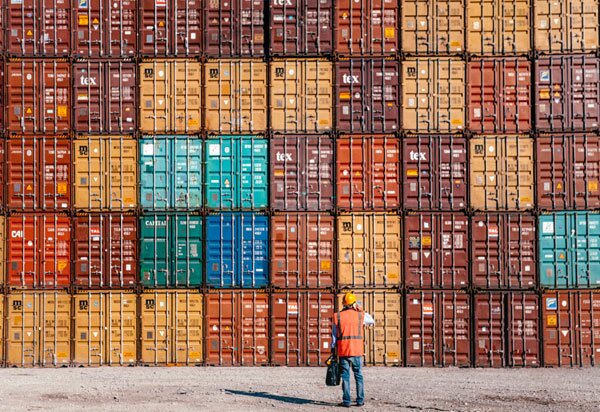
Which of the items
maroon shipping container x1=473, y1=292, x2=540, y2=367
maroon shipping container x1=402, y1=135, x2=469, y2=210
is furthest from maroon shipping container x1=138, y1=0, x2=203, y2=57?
maroon shipping container x1=473, y1=292, x2=540, y2=367

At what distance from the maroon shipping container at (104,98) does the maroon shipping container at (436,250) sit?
7285 millimetres

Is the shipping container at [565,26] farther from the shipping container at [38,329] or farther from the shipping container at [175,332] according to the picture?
the shipping container at [38,329]

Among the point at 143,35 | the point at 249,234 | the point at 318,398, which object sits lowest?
the point at 318,398

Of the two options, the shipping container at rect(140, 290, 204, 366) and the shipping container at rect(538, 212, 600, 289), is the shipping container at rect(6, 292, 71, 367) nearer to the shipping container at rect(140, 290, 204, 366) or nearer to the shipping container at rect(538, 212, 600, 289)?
the shipping container at rect(140, 290, 204, 366)

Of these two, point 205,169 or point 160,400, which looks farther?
point 205,169

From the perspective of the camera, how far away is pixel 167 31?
2311 cm

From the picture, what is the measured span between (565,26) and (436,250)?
6269 mm

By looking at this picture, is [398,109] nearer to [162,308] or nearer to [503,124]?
[503,124]

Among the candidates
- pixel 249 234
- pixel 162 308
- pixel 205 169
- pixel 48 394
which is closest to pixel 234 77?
pixel 205 169

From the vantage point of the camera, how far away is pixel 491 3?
2309 centimetres

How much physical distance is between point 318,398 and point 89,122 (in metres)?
9.81

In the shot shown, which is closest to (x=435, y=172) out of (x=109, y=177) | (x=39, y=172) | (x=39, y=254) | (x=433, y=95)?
(x=433, y=95)

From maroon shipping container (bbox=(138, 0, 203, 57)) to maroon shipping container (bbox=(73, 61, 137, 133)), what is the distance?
34.3 inches

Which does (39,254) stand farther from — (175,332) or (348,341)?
(348,341)
